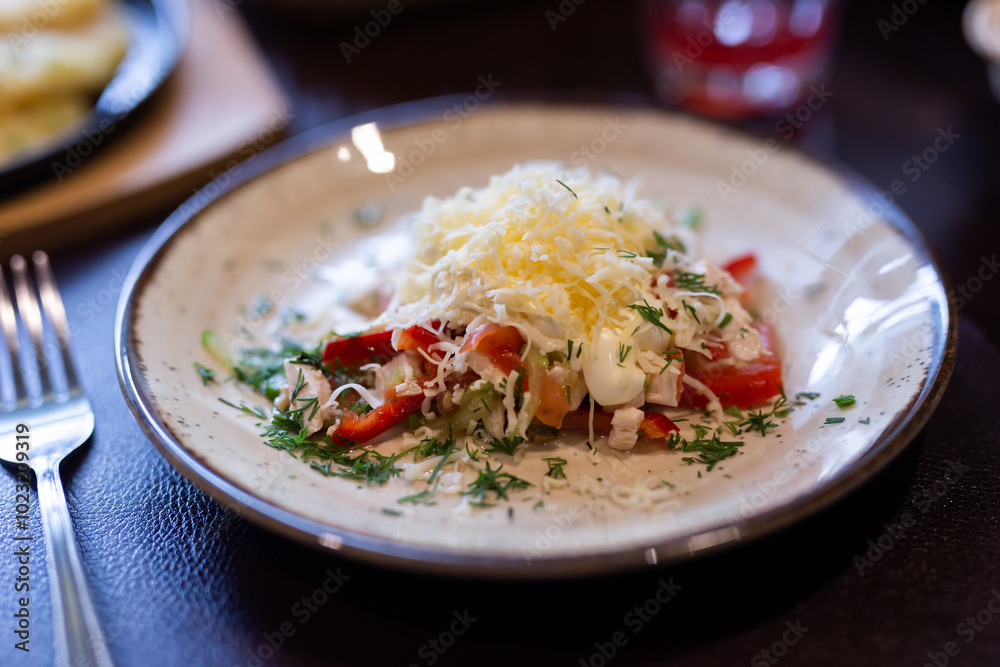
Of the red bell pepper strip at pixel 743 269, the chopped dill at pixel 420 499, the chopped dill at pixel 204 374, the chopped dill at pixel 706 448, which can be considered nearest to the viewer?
the chopped dill at pixel 420 499

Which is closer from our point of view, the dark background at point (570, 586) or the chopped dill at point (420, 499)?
the dark background at point (570, 586)

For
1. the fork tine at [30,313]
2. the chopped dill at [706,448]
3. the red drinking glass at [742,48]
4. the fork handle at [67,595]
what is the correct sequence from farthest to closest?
the red drinking glass at [742,48]
the fork tine at [30,313]
the chopped dill at [706,448]
the fork handle at [67,595]

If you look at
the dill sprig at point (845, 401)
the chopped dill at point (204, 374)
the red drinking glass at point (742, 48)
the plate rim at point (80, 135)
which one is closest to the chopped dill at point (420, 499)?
the chopped dill at point (204, 374)

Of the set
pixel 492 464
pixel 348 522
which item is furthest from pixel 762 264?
pixel 348 522

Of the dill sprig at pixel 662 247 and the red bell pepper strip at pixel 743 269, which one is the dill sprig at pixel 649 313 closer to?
the dill sprig at pixel 662 247

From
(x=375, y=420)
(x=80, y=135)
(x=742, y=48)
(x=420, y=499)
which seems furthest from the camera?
(x=742, y=48)

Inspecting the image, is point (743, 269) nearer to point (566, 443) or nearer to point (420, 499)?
point (566, 443)

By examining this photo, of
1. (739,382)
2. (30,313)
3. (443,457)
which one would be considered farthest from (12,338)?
(739,382)
